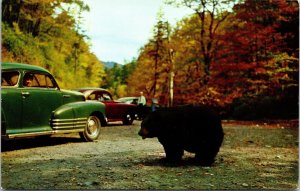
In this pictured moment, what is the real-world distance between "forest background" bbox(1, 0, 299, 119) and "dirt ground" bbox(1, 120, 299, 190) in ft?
16.7

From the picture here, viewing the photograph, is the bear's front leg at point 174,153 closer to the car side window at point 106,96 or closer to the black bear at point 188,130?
the black bear at point 188,130

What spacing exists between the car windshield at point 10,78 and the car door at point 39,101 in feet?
0.67

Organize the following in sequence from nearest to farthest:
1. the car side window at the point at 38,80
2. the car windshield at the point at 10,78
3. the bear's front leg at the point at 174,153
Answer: the bear's front leg at the point at 174,153 < the car windshield at the point at 10,78 < the car side window at the point at 38,80

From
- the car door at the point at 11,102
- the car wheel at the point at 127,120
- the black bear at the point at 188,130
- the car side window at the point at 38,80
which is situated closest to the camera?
A: the black bear at the point at 188,130

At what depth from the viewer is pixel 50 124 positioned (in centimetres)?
867

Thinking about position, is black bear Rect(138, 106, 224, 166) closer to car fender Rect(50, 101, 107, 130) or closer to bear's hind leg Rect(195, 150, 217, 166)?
bear's hind leg Rect(195, 150, 217, 166)

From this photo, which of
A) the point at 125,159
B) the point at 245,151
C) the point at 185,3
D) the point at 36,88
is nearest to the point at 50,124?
the point at 36,88

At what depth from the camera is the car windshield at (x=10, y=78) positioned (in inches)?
301

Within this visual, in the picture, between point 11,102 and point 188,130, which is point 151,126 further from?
point 11,102

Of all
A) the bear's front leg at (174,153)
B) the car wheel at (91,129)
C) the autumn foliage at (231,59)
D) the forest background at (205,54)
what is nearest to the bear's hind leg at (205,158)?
the bear's front leg at (174,153)

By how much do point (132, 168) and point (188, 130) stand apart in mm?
972

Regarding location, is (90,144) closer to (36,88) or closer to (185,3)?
(36,88)

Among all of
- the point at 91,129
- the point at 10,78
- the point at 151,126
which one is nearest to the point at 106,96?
the point at 91,129

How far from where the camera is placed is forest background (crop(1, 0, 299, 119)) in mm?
14320
